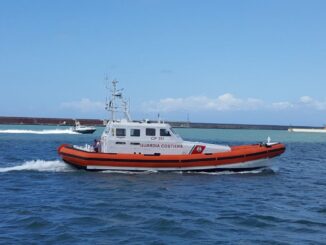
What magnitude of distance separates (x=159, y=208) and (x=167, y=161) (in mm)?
8427

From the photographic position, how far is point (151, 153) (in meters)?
24.2

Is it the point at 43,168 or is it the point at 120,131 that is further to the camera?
the point at 43,168

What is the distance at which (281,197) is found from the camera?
18438 millimetres

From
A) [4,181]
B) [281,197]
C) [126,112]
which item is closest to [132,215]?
[281,197]

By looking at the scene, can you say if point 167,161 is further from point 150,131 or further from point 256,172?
point 256,172

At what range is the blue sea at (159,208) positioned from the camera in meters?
12.1

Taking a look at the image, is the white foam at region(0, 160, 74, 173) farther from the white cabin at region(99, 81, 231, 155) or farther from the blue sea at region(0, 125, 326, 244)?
the white cabin at region(99, 81, 231, 155)

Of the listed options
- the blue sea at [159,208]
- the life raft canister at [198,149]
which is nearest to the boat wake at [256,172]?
the blue sea at [159,208]

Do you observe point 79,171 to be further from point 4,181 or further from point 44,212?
point 44,212

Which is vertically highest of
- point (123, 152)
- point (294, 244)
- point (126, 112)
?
point (126, 112)

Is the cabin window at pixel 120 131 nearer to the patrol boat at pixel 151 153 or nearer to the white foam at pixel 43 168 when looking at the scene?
the patrol boat at pixel 151 153

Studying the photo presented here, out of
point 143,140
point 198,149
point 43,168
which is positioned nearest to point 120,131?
point 143,140

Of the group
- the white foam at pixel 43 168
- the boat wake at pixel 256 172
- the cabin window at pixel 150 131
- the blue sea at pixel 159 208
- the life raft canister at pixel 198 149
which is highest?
the cabin window at pixel 150 131

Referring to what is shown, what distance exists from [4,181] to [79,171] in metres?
4.19
